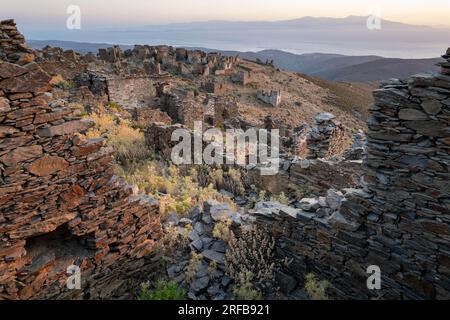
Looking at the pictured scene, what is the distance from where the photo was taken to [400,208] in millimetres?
4746

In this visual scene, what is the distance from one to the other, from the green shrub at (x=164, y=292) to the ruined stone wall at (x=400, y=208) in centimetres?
246

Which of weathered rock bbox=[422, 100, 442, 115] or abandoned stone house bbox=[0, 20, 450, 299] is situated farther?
abandoned stone house bbox=[0, 20, 450, 299]

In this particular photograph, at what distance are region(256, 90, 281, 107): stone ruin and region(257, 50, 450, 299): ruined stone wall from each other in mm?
33269

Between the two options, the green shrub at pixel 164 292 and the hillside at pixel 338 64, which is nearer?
the green shrub at pixel 164 292

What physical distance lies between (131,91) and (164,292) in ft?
48.8

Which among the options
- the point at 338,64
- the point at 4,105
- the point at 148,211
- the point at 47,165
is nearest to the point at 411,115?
the point at 148,211

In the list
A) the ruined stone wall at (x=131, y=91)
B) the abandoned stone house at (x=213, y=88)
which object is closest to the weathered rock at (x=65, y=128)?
the ruined stone wall at (x=131, y=91)

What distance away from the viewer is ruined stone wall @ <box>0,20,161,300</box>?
432cm

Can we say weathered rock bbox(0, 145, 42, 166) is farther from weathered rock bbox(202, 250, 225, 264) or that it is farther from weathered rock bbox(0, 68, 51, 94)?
weathered rock bbox(202, 250, 225, 264)

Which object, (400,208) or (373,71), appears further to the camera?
(373,71)

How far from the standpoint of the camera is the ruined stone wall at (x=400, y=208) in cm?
432

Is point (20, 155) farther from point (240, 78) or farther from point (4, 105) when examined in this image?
point (240, 78)

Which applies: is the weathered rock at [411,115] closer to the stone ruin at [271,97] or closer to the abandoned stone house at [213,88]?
the abandoned stone house at [213,88]

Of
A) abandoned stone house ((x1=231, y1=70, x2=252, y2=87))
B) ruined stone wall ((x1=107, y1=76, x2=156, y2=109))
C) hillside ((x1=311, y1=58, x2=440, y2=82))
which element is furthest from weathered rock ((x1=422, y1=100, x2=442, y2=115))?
hillside ((x1=311, y1=58, x2=440, y2=82))
